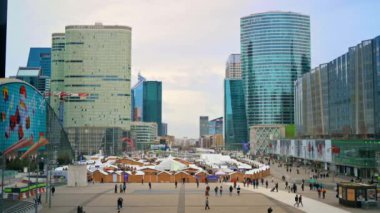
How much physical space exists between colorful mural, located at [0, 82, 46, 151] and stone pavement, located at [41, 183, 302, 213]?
30.1 m

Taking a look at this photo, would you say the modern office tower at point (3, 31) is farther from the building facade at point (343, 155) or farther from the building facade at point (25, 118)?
the building facade at point (343, 155)

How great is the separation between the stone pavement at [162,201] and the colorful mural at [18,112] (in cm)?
3010

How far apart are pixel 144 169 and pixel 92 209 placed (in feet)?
117

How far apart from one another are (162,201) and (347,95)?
64960mm

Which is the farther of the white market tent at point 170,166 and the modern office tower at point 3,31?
the modern office tower at point 3,31

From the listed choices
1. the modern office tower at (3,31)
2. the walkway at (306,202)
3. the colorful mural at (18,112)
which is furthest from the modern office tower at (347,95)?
the modern office tower at (3,31)

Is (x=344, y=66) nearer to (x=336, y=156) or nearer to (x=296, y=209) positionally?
(x=336, y=156)

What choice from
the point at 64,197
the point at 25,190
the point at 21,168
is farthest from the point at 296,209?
the point at 21,168

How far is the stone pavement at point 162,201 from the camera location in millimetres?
39719

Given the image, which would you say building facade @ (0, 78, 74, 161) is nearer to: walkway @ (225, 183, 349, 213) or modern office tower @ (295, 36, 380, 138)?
walkway @ (225, 183, 349, 213)

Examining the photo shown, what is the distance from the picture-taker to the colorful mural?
8912 cm

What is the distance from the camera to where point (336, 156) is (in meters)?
85.8

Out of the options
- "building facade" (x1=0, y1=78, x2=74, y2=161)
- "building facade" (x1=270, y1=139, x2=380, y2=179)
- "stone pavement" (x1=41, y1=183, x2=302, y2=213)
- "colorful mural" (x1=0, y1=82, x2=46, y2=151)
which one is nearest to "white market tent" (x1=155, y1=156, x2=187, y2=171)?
"stone pavement" (x1=41, y1=183, x2=302, y2=213)

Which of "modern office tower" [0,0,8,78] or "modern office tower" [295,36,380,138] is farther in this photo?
"modern office tower" [0,0,8,78]
